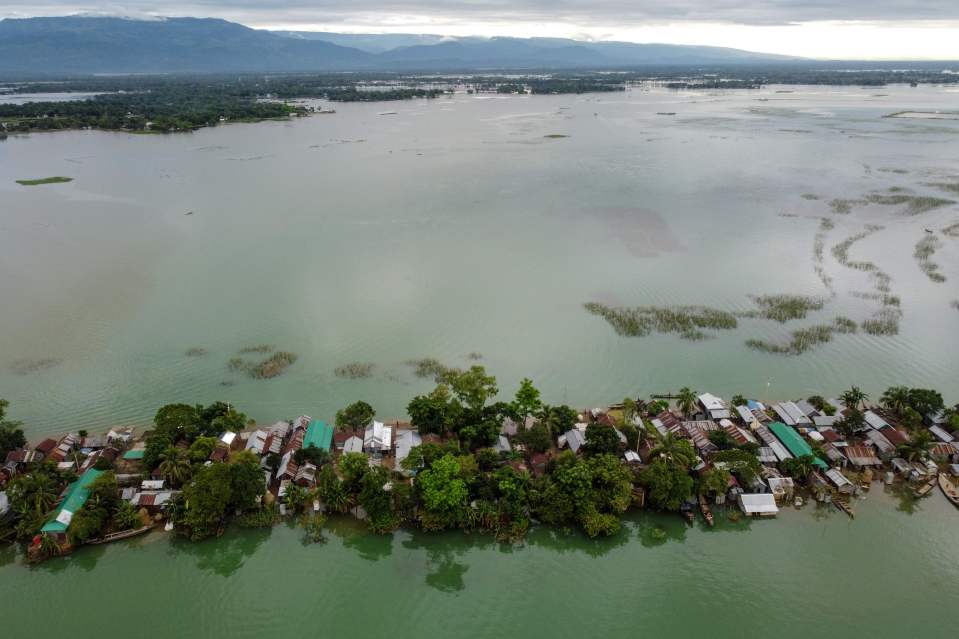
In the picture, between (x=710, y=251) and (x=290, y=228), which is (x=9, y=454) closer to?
(x=290, y=228)

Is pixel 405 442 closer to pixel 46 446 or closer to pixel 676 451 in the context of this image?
pixel 676 451

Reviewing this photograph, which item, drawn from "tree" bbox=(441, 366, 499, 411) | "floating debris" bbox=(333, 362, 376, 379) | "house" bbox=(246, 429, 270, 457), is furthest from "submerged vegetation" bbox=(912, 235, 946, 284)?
"house" bbox=(246, 429, 270, 457)

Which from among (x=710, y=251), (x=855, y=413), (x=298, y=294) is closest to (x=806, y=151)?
(x=710, y=251)

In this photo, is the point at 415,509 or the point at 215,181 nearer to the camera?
the point at 415,509

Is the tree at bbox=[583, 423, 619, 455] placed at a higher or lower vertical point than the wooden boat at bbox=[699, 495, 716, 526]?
higher

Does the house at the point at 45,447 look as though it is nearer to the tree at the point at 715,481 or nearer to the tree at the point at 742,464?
the tree at the point at 715,481

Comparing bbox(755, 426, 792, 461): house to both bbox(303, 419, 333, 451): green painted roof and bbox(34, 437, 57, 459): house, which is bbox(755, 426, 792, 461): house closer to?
bbox(303, 419, 333, 451): green painted roof

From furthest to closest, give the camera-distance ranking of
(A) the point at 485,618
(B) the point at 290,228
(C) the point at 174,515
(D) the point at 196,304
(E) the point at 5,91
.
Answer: (E) the point at 5,91
(B) the point at 290,228
(D) the point at 196,304
(C) the point at 174,515
(A) the point at 485,618

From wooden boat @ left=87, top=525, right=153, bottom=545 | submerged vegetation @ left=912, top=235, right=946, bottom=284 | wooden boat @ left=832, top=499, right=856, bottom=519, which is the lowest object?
wooden boat @ left=87, top=525, right=153, bottom=545
